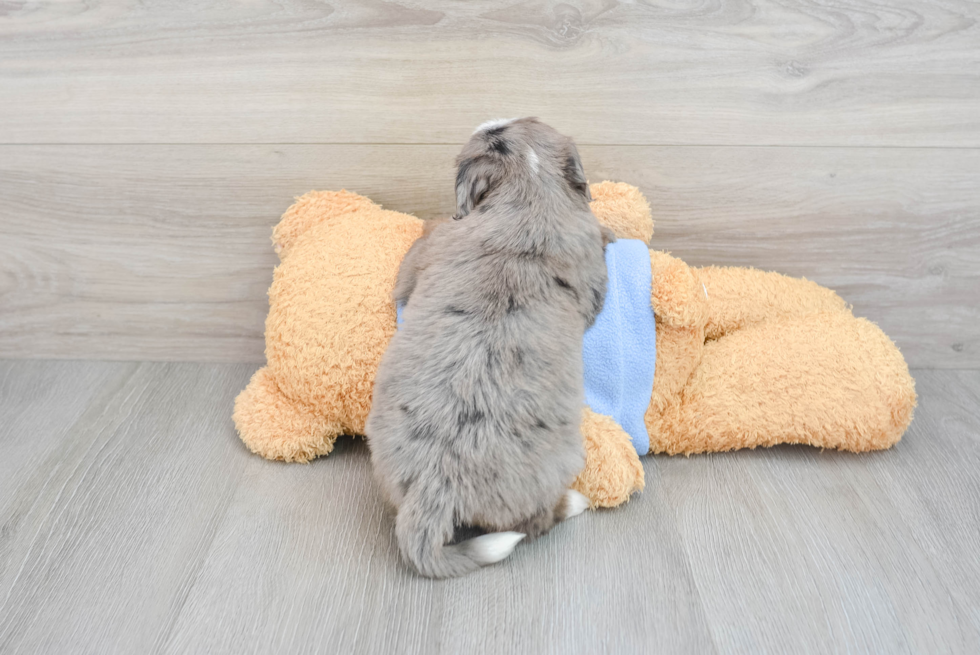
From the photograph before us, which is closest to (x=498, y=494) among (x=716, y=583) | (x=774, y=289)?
(x=716, y=583)

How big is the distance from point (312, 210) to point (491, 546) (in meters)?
0.70

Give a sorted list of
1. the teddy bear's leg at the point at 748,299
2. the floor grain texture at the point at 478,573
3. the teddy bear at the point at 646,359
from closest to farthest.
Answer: the floor grain texture at the point at 478,573 < the teddy bear at the point at 646,359 < the teddy bear's leg at the point at 748,299

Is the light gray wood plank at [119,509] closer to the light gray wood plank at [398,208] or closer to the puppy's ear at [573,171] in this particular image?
the light gray wood plank at [398,208]

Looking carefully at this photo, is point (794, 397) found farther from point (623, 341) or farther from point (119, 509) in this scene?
point (119, 509)

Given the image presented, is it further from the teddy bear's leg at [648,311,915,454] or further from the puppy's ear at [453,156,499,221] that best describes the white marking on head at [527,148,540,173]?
the teddy bear's leg at [648,311,915,454]

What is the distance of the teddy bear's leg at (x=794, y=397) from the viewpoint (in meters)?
1.20

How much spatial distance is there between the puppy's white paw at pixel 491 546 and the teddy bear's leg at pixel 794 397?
0.38 m

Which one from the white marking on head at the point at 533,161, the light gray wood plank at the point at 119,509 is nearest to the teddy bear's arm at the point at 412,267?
the white marking on head at the point at 533,161

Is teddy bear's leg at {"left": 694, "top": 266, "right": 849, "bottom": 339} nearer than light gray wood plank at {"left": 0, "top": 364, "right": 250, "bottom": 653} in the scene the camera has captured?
No

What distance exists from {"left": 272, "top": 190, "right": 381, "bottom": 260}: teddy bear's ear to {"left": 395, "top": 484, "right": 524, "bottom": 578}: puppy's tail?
1.95 feet

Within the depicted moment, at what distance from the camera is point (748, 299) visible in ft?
4.17

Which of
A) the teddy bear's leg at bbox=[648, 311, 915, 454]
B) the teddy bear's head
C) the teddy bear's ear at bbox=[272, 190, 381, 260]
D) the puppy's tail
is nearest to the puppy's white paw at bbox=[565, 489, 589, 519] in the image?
the puppy's tail

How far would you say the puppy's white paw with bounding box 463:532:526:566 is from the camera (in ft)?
3.18

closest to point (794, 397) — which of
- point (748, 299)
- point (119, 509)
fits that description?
point (748, 299)
